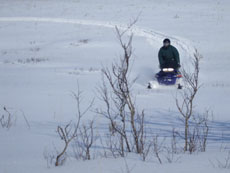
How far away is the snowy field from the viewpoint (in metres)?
3.50

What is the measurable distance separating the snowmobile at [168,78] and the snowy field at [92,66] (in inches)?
9.2

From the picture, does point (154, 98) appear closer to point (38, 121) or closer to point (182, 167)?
point (38, 121)

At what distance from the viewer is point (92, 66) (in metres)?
12.4

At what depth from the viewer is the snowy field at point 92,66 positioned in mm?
3498

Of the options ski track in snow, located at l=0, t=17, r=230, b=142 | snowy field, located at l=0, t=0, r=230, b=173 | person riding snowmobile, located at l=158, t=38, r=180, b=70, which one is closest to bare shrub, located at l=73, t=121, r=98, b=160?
snowy field, located at l=0, t=0, r=230, b=173

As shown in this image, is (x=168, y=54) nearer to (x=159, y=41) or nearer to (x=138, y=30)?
(x=159, y=41)

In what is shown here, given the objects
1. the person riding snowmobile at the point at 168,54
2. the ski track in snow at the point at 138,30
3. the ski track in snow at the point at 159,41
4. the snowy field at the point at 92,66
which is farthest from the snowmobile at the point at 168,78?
the ski track in snow at the point at 138,30

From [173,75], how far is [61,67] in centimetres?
450

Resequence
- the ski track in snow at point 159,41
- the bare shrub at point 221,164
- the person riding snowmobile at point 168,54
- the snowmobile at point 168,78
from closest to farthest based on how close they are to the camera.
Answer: the bare shrub at point 221,164
the ski track in snow at point 159,41
the snowmobile at point 168,78
the person riding snowmobile at point 168,54

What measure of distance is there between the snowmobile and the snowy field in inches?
9.2

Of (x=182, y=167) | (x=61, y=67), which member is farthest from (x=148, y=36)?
(x=182, y=167)

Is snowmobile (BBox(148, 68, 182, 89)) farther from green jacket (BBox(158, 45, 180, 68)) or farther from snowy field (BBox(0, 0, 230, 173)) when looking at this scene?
green jacket (BBox(158, 45, 180, 68))

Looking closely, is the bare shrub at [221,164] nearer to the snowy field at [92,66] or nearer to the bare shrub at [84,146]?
the snowy field at [92,66]

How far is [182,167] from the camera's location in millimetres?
2807
